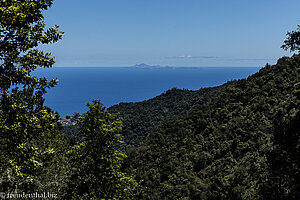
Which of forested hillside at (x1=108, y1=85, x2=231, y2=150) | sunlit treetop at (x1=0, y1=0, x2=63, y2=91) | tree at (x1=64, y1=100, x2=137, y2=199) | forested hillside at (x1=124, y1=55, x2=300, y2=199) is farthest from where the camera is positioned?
forested hillside at (x1=108, y1=85, x2=231, y2=150)

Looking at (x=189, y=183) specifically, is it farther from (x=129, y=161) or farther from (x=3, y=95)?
(x=3, y=95)

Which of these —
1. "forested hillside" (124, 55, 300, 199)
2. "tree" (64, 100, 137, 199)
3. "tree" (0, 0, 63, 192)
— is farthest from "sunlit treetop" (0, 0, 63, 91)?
"forested hillside" (124, 55, 300, 199)

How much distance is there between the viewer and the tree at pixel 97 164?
10.4 meters

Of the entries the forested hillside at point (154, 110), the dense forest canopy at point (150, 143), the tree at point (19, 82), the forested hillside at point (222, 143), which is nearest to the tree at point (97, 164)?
the dense forest canopy at point (150, 143)

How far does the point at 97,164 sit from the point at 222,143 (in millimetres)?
35529

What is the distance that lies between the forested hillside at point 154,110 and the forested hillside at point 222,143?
97.0ft

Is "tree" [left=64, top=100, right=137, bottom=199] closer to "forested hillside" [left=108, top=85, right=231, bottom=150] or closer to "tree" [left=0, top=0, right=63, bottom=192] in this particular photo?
"tree" [left=0, top=0, right=63, bottom=192]

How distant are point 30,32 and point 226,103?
5145 centimetres

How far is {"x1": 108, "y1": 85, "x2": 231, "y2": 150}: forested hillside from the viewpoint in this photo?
90000mm

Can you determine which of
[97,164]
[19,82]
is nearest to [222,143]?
[97,164]

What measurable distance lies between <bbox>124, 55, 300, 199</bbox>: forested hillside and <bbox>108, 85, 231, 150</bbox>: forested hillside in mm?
29567

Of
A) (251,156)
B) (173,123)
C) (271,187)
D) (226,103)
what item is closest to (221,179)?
(251,156)

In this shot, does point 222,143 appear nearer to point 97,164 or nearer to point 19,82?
point 97,164

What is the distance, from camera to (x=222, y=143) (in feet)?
139
